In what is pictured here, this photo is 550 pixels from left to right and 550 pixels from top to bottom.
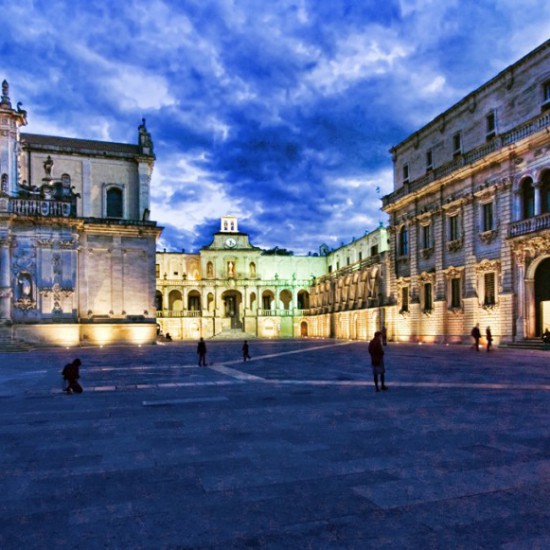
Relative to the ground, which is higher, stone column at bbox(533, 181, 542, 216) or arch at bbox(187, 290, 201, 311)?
stone column at bbox(533, 181, 542, 216)

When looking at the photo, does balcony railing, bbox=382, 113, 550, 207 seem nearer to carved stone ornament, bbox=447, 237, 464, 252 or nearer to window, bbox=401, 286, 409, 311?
carved stone ornament, bbox=447, 237, 464, 252

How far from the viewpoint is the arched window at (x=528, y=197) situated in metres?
29.9

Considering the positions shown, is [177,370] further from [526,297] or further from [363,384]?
[526,297]

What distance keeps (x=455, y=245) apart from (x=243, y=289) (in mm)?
45415

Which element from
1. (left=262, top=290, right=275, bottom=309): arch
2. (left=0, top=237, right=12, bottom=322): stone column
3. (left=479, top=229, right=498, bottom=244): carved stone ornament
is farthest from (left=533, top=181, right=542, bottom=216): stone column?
(left=262, top=290, right=275, bottom=309): arch

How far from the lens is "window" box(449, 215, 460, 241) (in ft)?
119

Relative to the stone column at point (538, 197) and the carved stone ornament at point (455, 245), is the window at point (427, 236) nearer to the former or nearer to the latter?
the carved stone ornament at point (455, 245)

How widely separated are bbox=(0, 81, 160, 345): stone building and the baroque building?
27.0m

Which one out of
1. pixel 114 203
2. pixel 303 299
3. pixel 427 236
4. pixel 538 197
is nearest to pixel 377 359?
pixel 538 197

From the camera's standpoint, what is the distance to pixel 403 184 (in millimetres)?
44656

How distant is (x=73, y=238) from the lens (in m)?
41.6

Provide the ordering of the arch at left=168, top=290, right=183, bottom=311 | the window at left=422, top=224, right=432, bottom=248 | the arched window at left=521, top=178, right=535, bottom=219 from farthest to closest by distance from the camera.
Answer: the arch at left=168, top=290, right=183, bottom=311 < the window at left=422, top=224, right=432, bottom=248 < the arched window at left=521, top=178, right=535, bottom=219

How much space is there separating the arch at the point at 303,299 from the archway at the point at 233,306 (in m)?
10.8

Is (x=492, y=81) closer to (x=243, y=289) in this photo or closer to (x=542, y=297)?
(x=542, y=297)
